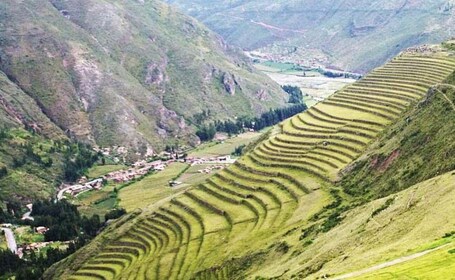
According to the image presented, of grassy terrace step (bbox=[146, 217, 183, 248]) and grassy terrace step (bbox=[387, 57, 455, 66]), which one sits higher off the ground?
grassy terrace step (bbox=[387, 57, 455, 66])

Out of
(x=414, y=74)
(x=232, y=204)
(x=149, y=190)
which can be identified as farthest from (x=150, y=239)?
(x=149, y=190)

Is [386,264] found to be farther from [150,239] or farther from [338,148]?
[150,239]

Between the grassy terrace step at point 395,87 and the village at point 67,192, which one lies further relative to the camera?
the village at point 67,192

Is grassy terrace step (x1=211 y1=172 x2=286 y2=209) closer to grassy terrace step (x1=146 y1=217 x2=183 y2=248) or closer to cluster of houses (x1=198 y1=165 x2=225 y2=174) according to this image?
grassy terrace step (x1=146 y1=217 x2=183 y2=248)

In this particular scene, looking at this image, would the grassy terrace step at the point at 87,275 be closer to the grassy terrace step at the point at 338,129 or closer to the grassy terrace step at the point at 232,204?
the grassy terrace step at the point at 232,204

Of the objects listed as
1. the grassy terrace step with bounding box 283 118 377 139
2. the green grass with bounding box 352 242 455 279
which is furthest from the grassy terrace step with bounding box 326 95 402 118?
the green grass with bounding box 352 242 455 279

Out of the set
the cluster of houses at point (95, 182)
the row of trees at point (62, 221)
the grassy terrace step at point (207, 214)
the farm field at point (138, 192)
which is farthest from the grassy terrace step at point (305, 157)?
the cluster of houses at point (95, 182)
